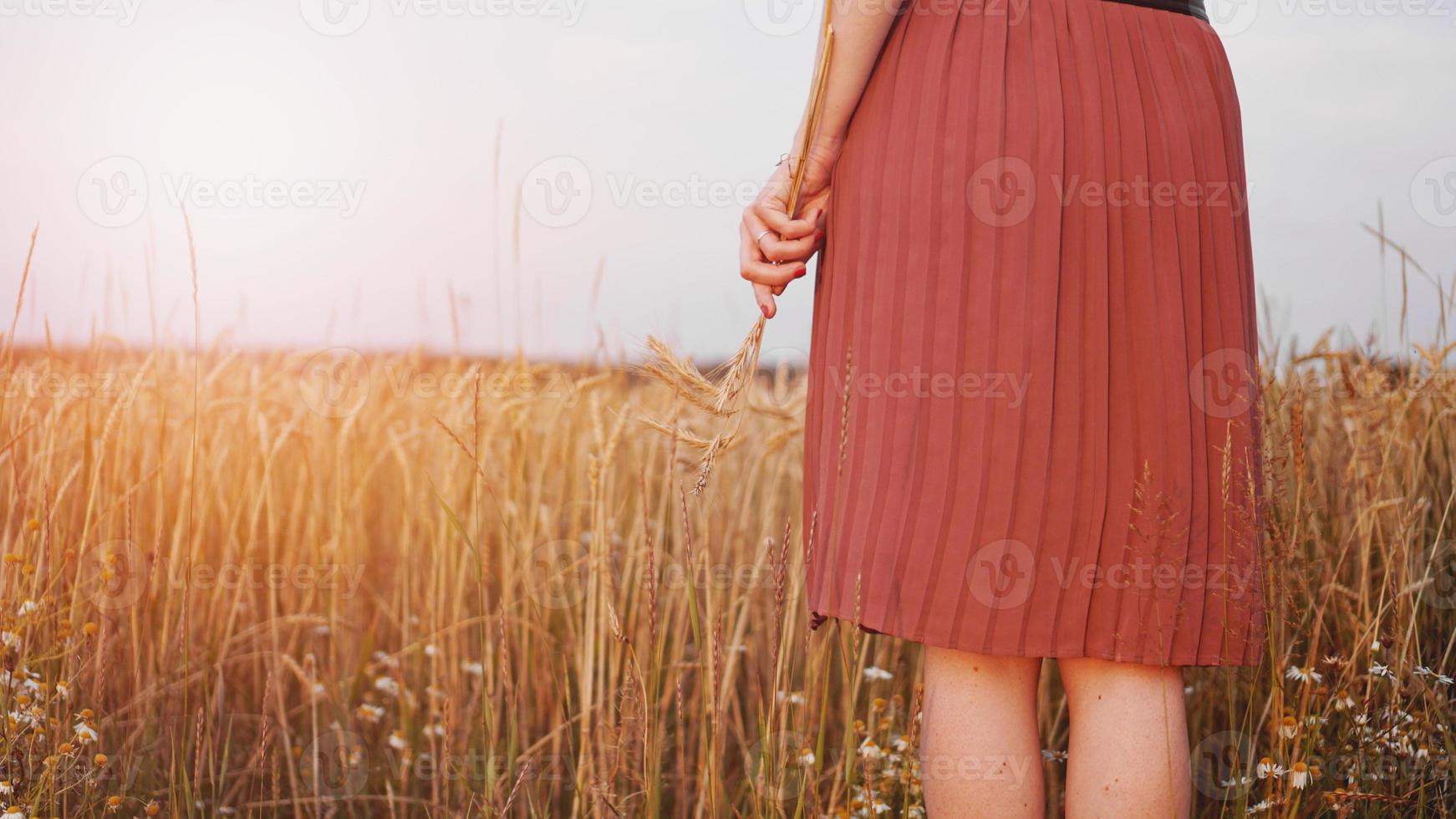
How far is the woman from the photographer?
1.01 m

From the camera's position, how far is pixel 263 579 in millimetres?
2156

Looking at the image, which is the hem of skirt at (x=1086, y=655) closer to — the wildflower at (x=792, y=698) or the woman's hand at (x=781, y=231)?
the wildflower at (x=792, y=698)

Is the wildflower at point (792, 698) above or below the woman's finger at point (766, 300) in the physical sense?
below

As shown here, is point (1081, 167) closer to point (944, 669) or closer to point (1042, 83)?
point (1042, 83)

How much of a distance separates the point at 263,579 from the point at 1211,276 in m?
1.88

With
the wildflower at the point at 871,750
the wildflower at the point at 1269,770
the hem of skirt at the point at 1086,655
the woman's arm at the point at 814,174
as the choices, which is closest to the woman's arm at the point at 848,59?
the woman's arm at the point at 814,174

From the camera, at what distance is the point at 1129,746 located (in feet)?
3.31

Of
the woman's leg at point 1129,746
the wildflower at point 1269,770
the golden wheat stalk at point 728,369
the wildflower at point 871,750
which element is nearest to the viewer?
the woman's leg at point 1129,746

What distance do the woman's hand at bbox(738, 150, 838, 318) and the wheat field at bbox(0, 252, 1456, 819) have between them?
18cm

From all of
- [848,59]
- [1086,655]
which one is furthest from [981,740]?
[848,59]

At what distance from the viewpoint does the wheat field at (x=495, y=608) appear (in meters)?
1.37

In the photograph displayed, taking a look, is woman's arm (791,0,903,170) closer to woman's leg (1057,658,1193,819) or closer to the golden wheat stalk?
the golden wheat stalk

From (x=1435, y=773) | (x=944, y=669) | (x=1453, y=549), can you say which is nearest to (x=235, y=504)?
(x=944, y=669)

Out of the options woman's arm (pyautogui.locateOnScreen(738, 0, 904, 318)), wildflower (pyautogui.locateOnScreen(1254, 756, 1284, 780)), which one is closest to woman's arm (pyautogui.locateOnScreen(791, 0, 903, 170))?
woman's arm (pyautogui.locateOnScreen(738, 0, 904, 318))
